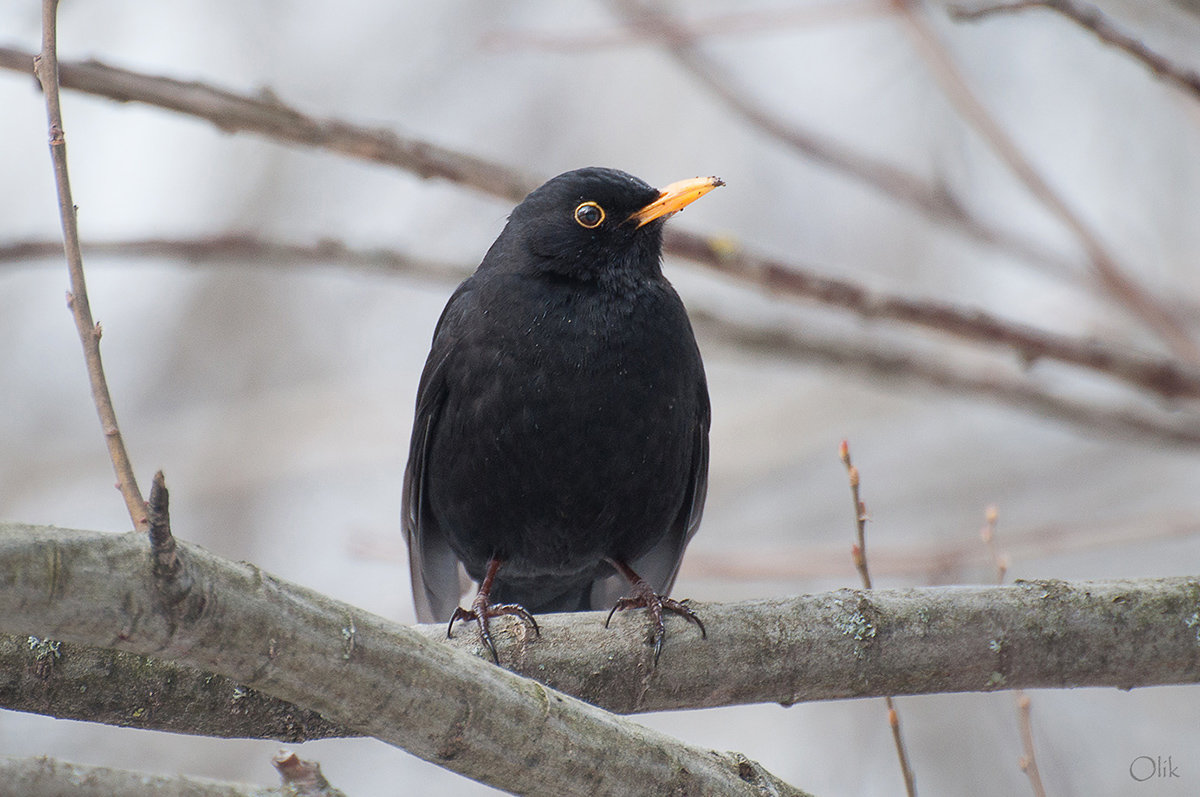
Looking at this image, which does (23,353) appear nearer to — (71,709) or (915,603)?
(71,709)

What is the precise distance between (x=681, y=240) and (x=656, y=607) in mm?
1874

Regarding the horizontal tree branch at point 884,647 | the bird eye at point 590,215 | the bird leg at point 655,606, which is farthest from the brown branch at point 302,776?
the bird eye at point 590,215

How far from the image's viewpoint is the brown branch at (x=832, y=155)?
442 cm

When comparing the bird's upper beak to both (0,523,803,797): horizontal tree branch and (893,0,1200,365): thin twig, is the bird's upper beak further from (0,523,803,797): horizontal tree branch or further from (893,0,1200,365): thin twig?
(0,523,803,797): horizontal tree branch

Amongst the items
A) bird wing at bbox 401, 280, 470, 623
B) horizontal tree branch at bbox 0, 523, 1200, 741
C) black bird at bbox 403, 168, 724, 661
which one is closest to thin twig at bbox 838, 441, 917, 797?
horizontal tree branch at bbox 0, 523, 1200, 741

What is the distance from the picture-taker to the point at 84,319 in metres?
2.00

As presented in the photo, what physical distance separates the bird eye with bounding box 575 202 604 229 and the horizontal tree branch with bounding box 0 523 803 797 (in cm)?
223

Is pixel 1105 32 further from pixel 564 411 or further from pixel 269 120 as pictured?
pixel 269 120

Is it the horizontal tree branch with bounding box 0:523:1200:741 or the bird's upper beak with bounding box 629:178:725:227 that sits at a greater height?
the bird's upper beak with bounding box 629:178:725:227

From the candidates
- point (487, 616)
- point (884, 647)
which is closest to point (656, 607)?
point (487, 616)

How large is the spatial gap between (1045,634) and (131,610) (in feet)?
6.85

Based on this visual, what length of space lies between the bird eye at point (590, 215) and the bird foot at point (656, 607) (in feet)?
4.40

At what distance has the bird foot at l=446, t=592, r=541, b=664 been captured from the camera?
2.79 metres

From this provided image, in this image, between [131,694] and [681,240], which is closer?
[131,694]
